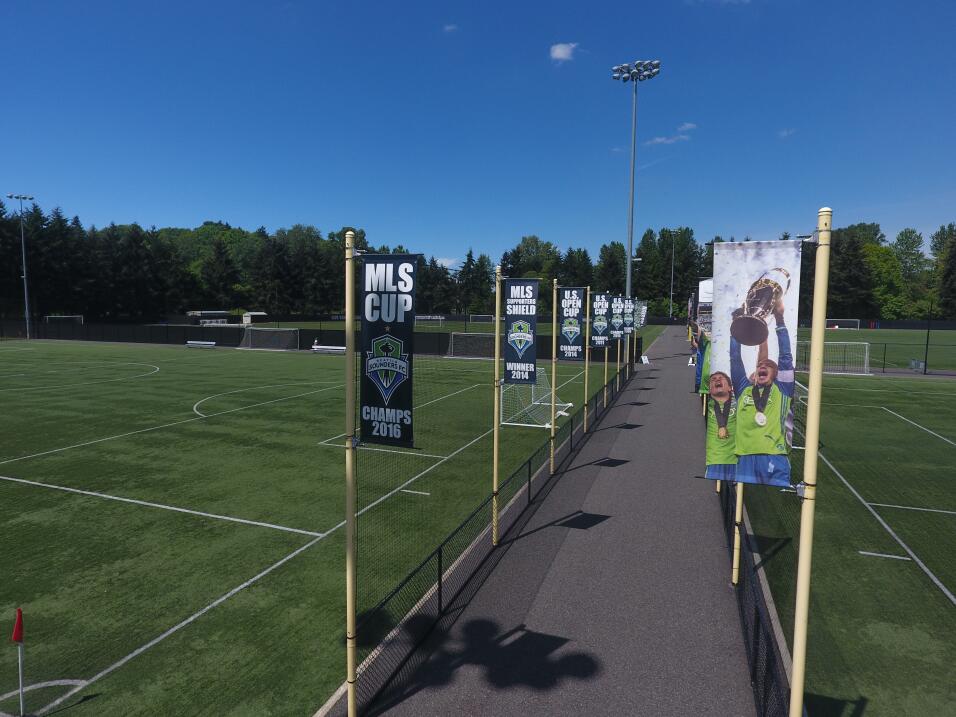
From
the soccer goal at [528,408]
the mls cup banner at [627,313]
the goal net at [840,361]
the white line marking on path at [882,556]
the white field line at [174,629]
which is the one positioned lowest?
the white field line at [174,629]

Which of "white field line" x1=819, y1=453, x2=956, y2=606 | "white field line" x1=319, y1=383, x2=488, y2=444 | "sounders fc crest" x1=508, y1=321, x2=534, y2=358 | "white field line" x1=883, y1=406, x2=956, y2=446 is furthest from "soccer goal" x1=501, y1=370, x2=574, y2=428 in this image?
"white field line" x1=883, y1=406, x2=956, y2=446

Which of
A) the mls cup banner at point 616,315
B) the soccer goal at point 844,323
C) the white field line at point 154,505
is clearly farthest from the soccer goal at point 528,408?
the soccer goal at point 844,323

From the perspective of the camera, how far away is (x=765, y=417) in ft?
21.6

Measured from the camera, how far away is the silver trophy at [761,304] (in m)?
6.68

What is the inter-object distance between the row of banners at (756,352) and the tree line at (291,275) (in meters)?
52.7

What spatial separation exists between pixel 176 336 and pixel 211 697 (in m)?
63.8

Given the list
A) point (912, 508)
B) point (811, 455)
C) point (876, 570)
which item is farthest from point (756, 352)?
point (912, 508)

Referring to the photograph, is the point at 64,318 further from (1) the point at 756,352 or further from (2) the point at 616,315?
(1) the point at 756,352

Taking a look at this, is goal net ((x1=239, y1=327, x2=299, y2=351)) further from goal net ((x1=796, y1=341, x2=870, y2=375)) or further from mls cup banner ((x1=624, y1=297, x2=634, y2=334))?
goal net ((x1=796, y1=341, x2=870, y2=375))

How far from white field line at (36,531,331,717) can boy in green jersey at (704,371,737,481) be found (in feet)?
27.0

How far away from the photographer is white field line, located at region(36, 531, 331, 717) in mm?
7770

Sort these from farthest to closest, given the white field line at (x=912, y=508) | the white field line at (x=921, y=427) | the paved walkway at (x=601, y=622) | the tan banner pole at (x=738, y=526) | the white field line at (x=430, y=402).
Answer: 1. the white field line at (x=921, y=427)
2. the white field line at (x=430, y=402)
3. the white field line at (x=912, y=508)
4. the tan banner pole at (x=738, y=526)
5. the paved walkway at (x=601, y=622)

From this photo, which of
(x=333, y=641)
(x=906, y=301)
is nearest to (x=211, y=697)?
(x=333, y=641)

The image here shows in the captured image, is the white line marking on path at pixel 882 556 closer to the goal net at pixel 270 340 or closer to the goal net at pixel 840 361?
the goal net at pixel 840 361
